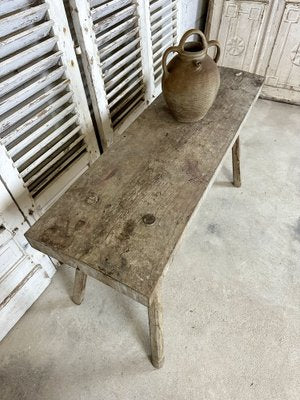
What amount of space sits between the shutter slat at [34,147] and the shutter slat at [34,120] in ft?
0.16

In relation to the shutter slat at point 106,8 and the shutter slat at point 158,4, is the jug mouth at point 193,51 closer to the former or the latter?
the shutter slat at point 106,8

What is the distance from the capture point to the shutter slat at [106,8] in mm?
936

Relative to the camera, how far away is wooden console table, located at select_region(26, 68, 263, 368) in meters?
0.69

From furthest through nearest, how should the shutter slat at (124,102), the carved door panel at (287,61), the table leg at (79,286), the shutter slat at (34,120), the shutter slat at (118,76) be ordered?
the carved door panel at (287,61) < the shutter slat at (124,102) < the shutter slat at (118,76) < the table leg at (79,286) < the shutter slat at (34,120)

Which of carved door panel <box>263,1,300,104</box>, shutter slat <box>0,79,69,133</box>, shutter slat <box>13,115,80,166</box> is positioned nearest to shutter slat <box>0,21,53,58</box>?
shutter slat <box>0,79,69,133</box>

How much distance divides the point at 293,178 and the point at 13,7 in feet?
4.73

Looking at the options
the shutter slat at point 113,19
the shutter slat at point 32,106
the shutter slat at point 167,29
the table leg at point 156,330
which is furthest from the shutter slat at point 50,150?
the shutter slat at point 167,29

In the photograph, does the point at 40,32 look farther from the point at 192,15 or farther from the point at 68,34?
the point at 192,15

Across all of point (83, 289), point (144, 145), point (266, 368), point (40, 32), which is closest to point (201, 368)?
point (266, 368)

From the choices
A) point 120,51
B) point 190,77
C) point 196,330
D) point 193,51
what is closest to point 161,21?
point 120,51

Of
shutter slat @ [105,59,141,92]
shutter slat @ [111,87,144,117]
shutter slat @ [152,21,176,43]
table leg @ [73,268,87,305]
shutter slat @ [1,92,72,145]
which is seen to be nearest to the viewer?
shutter slat @ [1,92,72,145]

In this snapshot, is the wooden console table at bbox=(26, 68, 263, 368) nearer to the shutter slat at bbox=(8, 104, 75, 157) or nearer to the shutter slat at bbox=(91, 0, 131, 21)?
the shutter slat at bbox=(8, 104, 75, 157)

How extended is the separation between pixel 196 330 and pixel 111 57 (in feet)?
3.57

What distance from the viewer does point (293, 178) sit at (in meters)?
1.51
